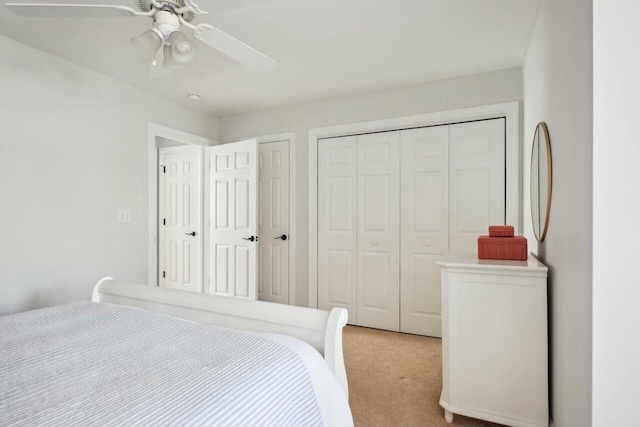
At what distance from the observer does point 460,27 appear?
223 cm

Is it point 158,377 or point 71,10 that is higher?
point 71,10

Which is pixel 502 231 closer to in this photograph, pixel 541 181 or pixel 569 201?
pixel 541 181

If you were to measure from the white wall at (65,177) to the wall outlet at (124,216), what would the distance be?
4 centimetres

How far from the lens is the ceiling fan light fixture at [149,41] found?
4.96ft

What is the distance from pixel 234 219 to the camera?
3830 mm

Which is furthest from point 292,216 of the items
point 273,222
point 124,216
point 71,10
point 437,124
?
point 71,10

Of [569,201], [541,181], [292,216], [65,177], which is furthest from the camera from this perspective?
[292,216]

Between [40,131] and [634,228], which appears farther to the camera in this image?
[40,131]

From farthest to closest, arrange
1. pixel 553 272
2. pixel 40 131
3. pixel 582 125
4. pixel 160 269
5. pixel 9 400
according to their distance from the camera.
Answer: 1. pixel 160 269
2. pixel 40 131
3. pixel 553 272
4. pixel 582 125
5. pixel 9 400

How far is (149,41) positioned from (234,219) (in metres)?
2.45

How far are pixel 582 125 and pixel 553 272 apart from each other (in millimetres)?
773

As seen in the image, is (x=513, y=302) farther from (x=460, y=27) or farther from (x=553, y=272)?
(x=460, y=27)

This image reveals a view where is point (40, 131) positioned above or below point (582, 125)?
above

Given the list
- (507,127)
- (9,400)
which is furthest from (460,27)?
(9,400)
